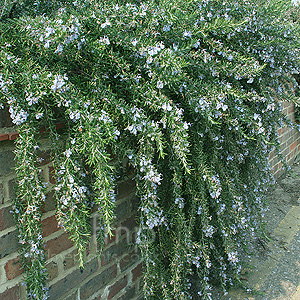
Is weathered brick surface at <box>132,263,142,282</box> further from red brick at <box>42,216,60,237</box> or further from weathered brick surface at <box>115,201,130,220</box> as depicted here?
red brick at <box>42,216,60,237</box>

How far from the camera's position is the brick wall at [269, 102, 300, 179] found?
3739mm

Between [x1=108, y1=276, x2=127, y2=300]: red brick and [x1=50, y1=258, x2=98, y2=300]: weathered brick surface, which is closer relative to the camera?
[x1=50, y1=258, x2=98, y2=300]: weathered brick surface

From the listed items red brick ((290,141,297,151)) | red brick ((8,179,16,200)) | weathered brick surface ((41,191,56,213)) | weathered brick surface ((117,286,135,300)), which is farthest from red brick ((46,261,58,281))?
red brick ((290,141,297,151))

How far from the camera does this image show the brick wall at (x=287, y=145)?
3.74 metres

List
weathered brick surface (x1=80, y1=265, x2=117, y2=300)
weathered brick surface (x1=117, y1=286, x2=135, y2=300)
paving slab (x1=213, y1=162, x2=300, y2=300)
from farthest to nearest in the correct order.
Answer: paving slab (x1=213, y1=162, x2=300, y2=300) → weathered brick surface (x1=117, y1=286, x2=135, y2=300) → weathered brick surface (x1=80, y1=265, x2=117, y2=300)

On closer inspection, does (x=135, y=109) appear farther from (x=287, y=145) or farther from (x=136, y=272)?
(x=287, y=145)

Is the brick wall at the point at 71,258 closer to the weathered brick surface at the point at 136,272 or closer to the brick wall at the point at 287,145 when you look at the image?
the weathered brick surface at the point at 136,272

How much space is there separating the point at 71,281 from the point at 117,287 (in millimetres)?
356

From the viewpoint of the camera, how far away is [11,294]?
118cm

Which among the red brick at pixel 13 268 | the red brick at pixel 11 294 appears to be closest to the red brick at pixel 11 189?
the red brick at pixel 13 268

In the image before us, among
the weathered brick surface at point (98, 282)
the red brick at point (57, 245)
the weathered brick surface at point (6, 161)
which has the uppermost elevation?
the weathered brick surface at point (6, 161)

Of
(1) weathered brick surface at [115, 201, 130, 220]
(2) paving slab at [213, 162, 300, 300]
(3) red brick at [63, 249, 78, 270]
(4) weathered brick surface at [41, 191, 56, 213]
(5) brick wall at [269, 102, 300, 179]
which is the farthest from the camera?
(5) brick wall at [269, 102, 300, 179]

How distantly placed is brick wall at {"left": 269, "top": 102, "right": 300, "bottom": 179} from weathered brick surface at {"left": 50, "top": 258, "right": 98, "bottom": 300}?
8.72 ft

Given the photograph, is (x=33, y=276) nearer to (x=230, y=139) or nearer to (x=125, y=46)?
(x=125, y=46)
